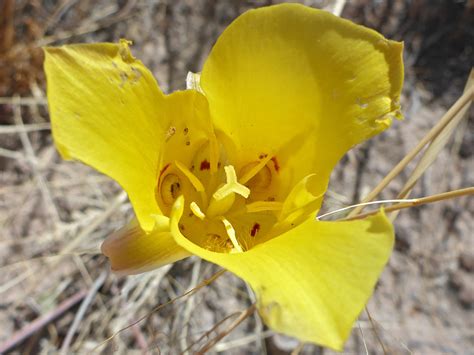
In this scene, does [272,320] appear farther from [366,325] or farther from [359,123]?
[366,325]

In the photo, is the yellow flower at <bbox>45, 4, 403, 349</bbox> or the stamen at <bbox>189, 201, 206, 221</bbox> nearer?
the yellow flower at <bbox>45, 4, 403, 349</bbox>

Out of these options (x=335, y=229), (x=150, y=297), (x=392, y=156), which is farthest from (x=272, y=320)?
(x=392, y=156)

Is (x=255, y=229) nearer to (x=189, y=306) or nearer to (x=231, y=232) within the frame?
(x=231, y=232)

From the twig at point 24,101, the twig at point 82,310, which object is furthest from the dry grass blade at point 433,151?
the twig at point 24,101

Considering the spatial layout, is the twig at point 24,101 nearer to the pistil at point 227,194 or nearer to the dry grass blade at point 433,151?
the pistil at point 227,194

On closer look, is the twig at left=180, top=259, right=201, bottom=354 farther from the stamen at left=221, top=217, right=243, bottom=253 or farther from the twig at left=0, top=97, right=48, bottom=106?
the twig at left=0, top=97, right=48, bottom=106

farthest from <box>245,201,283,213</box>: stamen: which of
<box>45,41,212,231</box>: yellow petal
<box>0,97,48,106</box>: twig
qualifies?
<box>0,97,48,106</box>: twig
